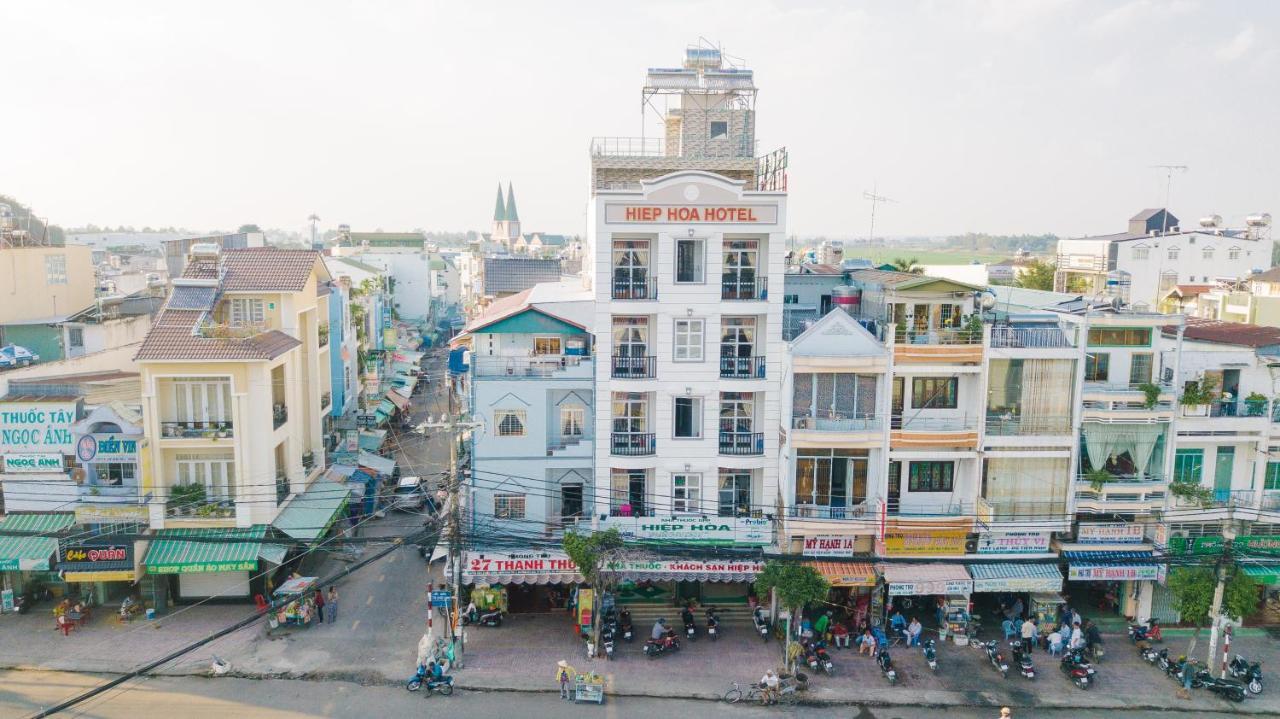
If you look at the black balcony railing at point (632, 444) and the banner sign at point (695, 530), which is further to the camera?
the black balcony railing at point (632, 444)

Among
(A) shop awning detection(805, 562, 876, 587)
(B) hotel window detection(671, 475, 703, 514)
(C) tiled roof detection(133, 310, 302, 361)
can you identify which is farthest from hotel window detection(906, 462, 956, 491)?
(C) tiled roof detection(133, 310, 302, 361)

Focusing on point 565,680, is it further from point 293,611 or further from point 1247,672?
point 1247,672

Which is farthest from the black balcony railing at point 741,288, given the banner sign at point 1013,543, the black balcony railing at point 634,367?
the banner sign at point 1013,543

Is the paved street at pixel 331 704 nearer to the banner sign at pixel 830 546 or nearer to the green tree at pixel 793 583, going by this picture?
the green tree at pixel 793 583

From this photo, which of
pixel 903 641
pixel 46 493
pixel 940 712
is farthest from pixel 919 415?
pixel 46 493

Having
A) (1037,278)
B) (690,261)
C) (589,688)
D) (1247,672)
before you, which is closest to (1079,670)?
(1247,672)

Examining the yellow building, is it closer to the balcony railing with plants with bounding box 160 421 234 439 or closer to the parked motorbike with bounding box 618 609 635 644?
the balcony railing with plants with bounding box 160 421 234 439
